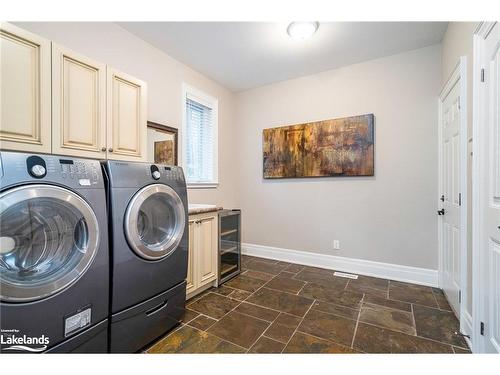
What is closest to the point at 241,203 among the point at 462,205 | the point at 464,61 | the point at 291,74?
the point at 291,74

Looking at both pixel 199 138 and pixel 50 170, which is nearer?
pixel 50 170

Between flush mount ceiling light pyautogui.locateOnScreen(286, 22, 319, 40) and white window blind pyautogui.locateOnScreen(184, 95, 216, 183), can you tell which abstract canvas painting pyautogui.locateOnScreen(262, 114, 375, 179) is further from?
flush mount ceiling light pyautogui.locateOnScreen(286, 22, 319, 40)

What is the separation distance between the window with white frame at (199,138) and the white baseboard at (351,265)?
54.5 inches

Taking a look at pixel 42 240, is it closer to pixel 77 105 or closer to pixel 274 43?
pixel 77 105

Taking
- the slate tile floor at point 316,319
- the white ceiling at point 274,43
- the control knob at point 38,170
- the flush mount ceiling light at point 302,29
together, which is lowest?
the slate tile floor at point 316,319

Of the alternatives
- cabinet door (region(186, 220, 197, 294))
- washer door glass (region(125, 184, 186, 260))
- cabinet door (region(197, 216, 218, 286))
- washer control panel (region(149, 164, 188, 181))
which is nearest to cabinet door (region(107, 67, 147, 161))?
washer control panel (region(149, 164, 188, 181))

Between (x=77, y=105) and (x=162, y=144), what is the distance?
44.8 inches

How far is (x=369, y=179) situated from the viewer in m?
2.84

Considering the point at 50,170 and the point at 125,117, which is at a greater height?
the point at 125,117

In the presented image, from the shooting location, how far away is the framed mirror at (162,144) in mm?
2469

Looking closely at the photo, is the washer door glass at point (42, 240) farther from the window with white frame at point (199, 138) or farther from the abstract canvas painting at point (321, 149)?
the abstract canvas painting at point (321, 149)

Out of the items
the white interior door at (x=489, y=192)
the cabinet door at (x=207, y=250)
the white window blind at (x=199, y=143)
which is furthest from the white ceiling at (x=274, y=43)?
the cabinet door at (x=207, y=250)

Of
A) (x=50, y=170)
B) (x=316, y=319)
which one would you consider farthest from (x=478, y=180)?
(x=50, y=170)
